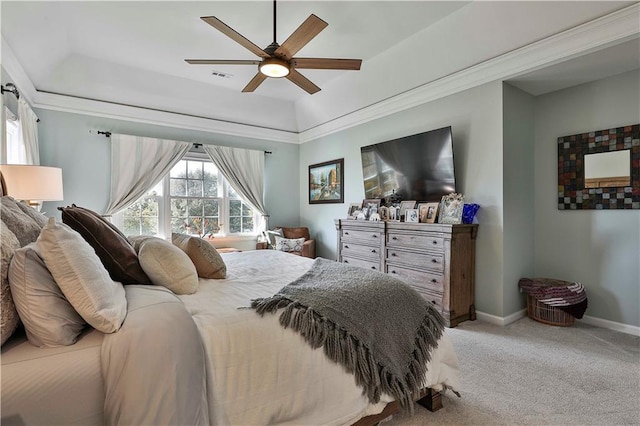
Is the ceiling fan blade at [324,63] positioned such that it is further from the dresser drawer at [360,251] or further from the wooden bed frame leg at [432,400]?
the wooden bed frame leg at [432,400]

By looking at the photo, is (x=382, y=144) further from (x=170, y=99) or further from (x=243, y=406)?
(x=243, y=406)

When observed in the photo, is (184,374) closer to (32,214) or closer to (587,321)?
(32,214)

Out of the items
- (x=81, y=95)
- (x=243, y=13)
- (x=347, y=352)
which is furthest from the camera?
(x=81, y=95)

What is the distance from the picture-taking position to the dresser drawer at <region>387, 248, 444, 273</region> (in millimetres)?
3133

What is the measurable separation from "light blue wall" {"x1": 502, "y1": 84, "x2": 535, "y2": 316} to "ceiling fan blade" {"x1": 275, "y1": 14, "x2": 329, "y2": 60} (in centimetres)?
213

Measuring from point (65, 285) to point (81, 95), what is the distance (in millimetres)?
4250

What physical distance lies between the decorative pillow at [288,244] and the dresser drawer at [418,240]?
1.89 meters

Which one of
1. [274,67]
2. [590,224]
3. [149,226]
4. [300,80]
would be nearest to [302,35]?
[274,67]

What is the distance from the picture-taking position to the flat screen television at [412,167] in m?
3.41

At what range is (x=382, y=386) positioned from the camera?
143 cm

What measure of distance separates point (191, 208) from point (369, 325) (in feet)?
14.3

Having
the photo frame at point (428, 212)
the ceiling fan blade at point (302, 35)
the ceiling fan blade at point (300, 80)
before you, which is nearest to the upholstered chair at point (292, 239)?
the photo frame at point (428, 212)

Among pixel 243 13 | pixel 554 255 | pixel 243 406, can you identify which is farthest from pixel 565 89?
pixel 243 406

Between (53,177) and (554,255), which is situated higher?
(53,177)
